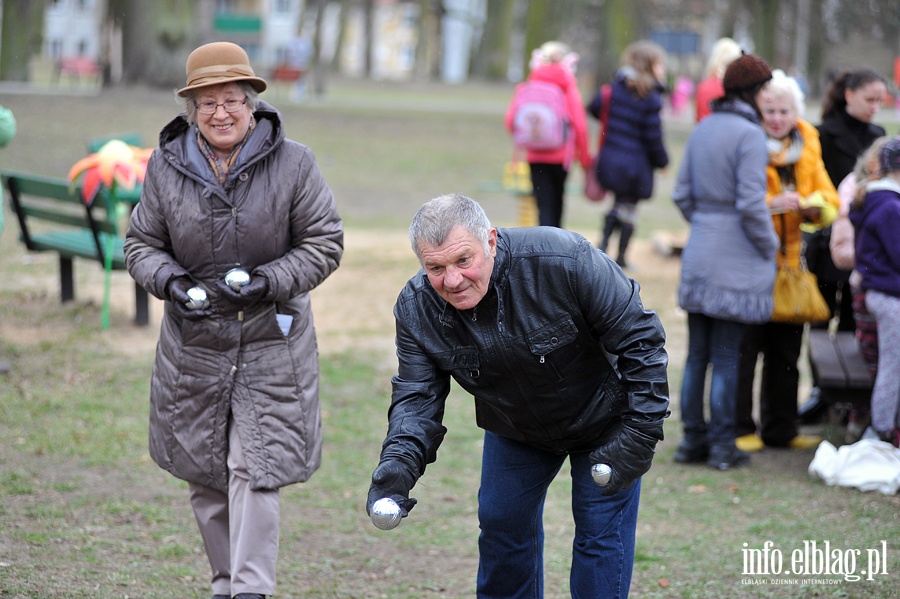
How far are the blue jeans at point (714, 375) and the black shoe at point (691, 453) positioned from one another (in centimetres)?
6

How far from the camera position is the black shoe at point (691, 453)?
618 cm

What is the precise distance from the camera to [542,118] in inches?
403

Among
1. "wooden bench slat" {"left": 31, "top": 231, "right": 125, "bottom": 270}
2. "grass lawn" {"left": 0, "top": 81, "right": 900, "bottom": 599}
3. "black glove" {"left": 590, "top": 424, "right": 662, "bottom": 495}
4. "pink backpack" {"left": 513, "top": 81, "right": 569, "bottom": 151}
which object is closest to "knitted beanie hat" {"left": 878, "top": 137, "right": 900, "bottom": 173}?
"grass lawn" {"left": 0, "top": 81, "right": 900, "bottom": 599}

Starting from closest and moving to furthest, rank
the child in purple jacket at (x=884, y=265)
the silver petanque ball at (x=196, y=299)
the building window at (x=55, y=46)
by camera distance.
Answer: the silver petanque ball at (x=196, y=299), the child in purple jacket at (x=884, y=265), the building window at (x=55, y=46)

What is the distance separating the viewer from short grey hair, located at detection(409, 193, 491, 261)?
10.0 ft

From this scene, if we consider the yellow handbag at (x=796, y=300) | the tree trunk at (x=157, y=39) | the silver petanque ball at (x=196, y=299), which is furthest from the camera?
the tree trunk at (x=157, y=39)

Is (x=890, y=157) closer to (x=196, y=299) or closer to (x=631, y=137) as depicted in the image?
(x=196, y=299)

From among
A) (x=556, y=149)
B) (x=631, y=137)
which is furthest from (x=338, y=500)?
(x=631, y=137)

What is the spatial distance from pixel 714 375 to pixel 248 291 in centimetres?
305

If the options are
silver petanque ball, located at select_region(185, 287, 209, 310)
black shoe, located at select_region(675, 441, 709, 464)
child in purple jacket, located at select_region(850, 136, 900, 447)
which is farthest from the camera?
black shoe, located at select_region(675, 441, 709, 464)

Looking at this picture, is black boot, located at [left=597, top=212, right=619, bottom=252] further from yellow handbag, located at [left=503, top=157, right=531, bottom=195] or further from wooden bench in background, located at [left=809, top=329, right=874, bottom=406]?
wooden bench in background, located at [left=809, top=329, right=874, bottom=406]

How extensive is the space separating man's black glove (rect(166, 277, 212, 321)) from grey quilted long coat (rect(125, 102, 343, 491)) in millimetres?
37

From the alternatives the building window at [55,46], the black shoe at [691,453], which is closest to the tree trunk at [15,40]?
the black shoe at [691,453]

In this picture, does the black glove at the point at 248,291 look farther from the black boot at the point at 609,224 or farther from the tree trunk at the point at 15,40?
the tree trunk at the point at 15,40
